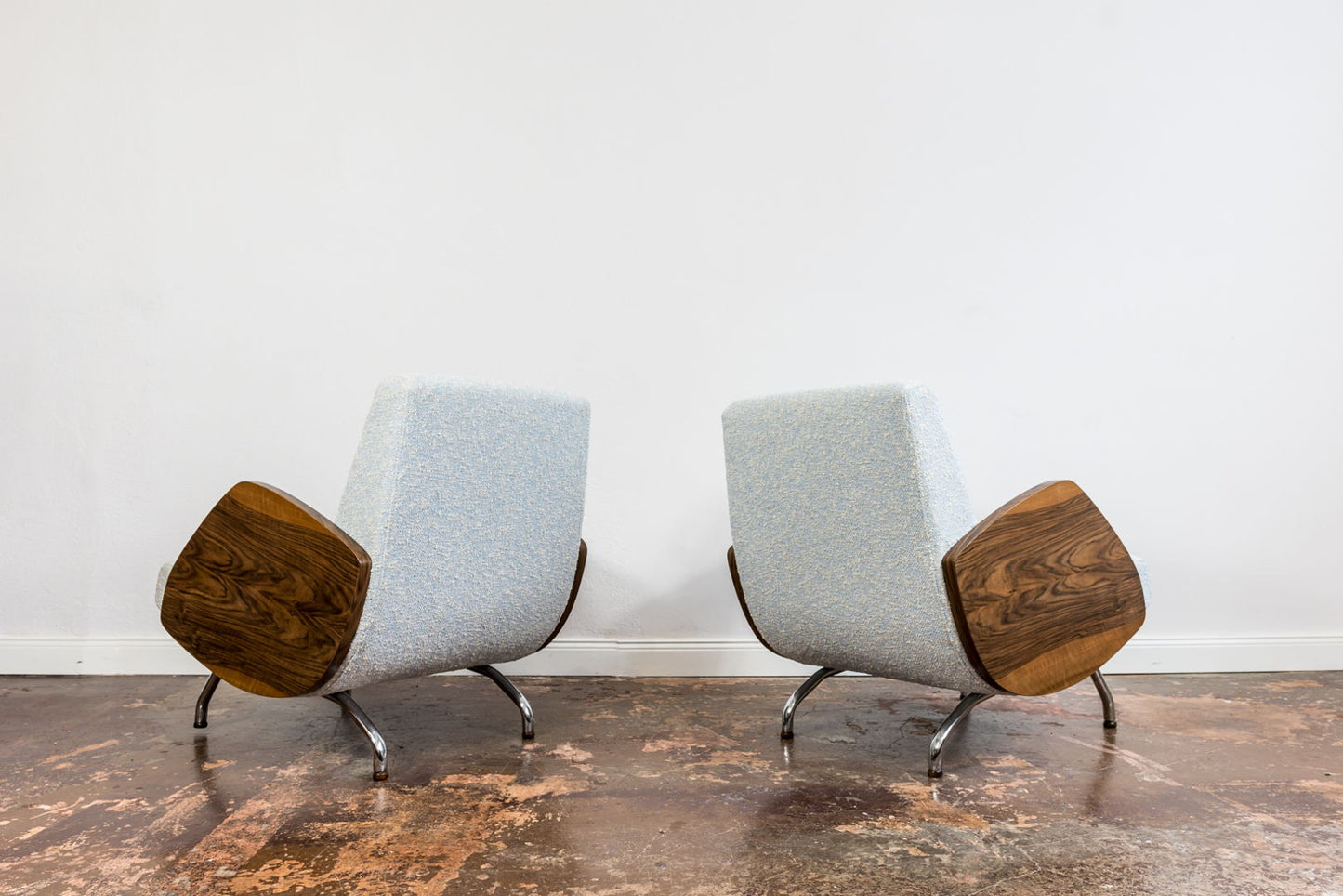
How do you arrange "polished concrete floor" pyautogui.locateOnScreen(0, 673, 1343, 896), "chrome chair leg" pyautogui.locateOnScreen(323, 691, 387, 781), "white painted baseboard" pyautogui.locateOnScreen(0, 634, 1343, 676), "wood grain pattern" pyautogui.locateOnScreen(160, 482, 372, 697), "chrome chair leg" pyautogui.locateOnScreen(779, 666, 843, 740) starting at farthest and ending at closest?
"white painted baseboard" pyautogui.locateOnScreen(0, 634, 1343, 676)
"chrome chair leg" pyautogui.locateOnScreen(779, 666, 843, 740)
"chrome chair leg" pyautogui.locateOnScreen(323, 691, 387, 781)
"wood grain pattern" pyautogui.locateOnScreen(160, 482, 372, 697)
"polished concrete floor" pyautogui.locateOnScreen(0, 673, 1343, 896)

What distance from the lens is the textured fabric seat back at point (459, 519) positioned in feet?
5.34

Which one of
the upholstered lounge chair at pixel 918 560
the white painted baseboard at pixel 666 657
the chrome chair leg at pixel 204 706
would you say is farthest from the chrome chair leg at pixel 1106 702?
the chrome chair leg at pixel 204 706

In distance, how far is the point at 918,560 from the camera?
5.40ft

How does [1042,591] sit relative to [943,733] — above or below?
above

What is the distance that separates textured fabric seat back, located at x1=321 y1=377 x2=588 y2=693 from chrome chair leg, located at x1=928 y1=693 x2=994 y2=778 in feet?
2.77

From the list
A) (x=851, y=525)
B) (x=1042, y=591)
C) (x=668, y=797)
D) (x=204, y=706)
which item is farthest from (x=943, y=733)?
(x=204, y=706)

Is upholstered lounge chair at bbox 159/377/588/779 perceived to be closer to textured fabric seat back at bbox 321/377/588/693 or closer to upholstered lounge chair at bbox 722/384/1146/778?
textured fabric seat back at bbox 321/377/588/693

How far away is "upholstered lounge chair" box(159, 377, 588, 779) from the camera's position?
5.23 ft

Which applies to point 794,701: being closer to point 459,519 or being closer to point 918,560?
point 918,560

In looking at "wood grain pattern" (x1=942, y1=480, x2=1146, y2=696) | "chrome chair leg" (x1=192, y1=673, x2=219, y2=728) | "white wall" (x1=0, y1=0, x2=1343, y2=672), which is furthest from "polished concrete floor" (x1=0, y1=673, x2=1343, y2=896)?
"white wall" (x1=0, y1=0, x2=1343, y2=672)

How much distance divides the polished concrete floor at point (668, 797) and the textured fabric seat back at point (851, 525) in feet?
0.80

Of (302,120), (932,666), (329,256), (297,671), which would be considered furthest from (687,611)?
(302,120)

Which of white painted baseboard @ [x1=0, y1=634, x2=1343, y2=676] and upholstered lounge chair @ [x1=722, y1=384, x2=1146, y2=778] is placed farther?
white painted baseboard @ [x1=0, y1=634, x2=1343, y2=676]

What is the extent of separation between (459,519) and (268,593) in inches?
14.3
